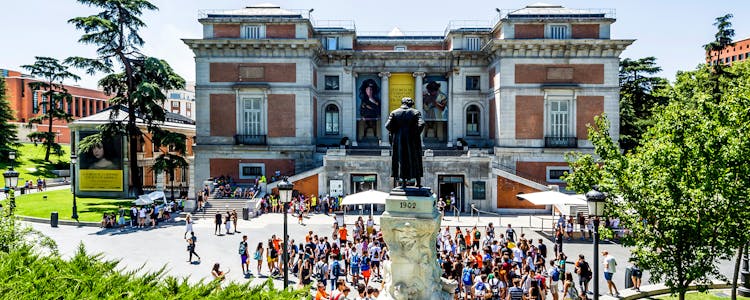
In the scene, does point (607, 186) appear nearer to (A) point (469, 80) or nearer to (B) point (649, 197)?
(B) point (649, 197)

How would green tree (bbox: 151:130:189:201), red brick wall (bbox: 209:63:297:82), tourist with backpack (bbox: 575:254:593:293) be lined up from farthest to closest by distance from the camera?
red brick wall (bbox: 209:63:297:82) < green tree (bbox: 151:130:189:201) < tourist with backpack (bbox: 575:254:593:293)

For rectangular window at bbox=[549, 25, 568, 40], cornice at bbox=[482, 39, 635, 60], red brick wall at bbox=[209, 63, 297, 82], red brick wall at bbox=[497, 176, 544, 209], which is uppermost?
rectangular window at bbox=[549, 25, 568, 40]

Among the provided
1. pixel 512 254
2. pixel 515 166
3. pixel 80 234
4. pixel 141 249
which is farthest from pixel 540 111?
pixel 80 234

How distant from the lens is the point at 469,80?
41562mm

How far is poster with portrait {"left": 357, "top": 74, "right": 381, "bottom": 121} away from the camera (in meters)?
42.3

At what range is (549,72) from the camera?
3666 centimetres

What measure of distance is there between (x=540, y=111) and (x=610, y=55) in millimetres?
6572

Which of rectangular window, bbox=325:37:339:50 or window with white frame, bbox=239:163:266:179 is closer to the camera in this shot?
window with white frame, bbox=239:163:266:179

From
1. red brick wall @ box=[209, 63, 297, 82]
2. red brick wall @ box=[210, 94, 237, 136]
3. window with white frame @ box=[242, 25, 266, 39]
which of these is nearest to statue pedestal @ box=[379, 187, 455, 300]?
red brick wall @ box=[209, 63, 297, 82]

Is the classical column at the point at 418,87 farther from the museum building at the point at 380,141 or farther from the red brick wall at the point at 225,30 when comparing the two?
the red brick wall at the point at 225,30

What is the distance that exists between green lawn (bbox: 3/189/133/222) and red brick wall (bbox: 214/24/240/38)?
1422cm

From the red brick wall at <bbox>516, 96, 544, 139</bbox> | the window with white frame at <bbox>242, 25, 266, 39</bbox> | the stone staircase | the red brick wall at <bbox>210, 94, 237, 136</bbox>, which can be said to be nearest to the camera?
the stone staircase

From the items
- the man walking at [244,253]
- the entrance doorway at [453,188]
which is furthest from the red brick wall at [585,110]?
the man walking at [244,253]

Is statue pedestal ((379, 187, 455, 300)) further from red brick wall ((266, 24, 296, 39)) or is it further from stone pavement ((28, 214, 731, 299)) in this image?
red brick wall ((266, 24, 296, 39))
